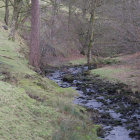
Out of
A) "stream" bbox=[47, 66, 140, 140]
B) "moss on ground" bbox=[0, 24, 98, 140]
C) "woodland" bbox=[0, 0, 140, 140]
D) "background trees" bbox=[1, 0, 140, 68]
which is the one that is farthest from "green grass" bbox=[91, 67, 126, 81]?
"moss on ground" bbox=[0, 24, 98, 140]

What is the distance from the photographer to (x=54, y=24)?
32.3 meters

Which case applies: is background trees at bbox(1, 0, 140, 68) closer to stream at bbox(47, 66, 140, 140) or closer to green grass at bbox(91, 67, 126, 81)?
green grass at bbox(91, 67, 126, 81)

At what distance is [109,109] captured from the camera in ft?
34.0

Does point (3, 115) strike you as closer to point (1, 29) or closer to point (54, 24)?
point (1, 29)

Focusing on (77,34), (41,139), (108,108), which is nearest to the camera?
(41,139)

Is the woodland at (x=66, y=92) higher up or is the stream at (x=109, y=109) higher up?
the woodland at (x=66, y=92)

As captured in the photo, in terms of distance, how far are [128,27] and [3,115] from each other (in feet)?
37.3

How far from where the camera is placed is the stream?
7.86 m

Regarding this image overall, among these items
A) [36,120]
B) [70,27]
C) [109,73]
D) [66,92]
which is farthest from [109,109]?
[70,27]

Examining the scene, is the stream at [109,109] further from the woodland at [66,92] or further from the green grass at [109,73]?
the green grass at [109,73]

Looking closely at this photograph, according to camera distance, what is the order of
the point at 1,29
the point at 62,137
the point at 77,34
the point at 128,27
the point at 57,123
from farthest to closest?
1. the point at 77,34
2. the point at 1,29
3. the point at 128,27
4. the point at 57,123
5. the point at 62,137

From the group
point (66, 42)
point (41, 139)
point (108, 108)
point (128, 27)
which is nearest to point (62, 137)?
point (41, 139)

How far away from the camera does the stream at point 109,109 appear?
786cm

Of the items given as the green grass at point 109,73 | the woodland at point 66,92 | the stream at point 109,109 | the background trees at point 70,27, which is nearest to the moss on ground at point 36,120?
the woodland at point 66,92
